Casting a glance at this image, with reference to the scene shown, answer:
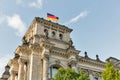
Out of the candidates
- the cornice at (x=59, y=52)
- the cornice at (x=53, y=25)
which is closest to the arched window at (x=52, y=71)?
the cornice at (x=59, y=52)

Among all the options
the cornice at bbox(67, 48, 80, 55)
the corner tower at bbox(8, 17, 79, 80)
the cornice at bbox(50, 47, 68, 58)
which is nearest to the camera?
the corner tower at bbox(8, 17, 79, 80)

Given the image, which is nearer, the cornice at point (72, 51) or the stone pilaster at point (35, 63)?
the stone pilaster at point (35, 63)

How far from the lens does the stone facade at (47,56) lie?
36.6 metres

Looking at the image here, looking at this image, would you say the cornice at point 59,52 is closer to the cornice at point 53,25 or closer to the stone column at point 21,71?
the stone column at point 21,71

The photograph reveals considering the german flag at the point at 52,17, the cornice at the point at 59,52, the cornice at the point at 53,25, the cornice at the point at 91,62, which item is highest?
the german flag at the point at 52,17

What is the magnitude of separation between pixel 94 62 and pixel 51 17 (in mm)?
11915

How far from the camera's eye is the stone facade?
3662 cm

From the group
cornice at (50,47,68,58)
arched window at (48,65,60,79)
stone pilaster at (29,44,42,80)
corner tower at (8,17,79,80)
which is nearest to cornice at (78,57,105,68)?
corner tower at (8,17,79,80)

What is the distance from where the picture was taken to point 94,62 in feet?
141

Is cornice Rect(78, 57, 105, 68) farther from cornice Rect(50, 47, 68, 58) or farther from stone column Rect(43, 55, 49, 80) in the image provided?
stone column Rect(43, 55, 49, 80)

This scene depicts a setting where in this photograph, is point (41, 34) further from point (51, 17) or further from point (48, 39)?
point (51, 17)

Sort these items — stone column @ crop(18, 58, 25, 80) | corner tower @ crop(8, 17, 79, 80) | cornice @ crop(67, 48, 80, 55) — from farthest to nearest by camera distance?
cornice @ crop(67, 48, 80, 55), corner tower @ crop(8, 17, 79, 80), stone column @ crop(18, 58, 25, 80)

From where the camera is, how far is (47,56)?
37125 mm

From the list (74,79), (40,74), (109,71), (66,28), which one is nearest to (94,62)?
(66,28)
